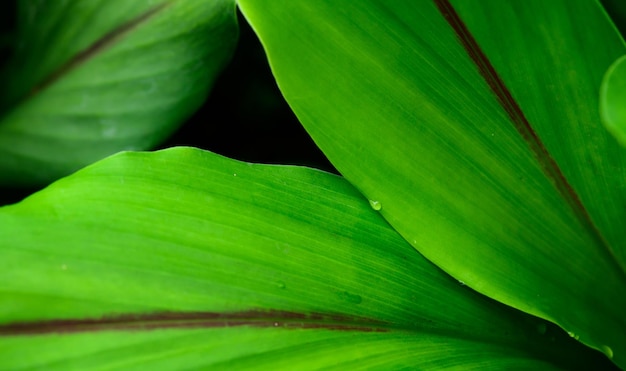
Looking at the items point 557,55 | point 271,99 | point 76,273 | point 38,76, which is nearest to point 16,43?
point 38,76

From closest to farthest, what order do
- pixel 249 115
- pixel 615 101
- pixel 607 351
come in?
pixel 615 101
pixel 607 351
pixel 249 115

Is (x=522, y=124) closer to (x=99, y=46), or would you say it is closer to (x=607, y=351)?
(x=607, y=351)

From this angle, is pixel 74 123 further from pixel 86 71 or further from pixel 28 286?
pixel 28 286

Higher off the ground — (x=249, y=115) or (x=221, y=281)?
(x=249, y=115)

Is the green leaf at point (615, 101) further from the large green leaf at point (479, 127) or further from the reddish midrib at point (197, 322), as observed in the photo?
the reddish midrib at point (197, 322)

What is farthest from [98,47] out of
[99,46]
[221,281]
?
[221,281]

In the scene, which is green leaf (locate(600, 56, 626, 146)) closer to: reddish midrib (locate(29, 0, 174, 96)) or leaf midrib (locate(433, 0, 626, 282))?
leaf midrib (locate(433, 0, 626, 282))

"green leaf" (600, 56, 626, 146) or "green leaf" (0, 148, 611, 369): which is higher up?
"green leaf" (600, 56, 626, 146)

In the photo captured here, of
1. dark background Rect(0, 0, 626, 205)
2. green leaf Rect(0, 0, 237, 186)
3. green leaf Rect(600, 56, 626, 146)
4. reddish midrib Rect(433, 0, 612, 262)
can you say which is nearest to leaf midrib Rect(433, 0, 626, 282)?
reddish midrib Rect(433, 0, 612, 262)
